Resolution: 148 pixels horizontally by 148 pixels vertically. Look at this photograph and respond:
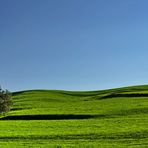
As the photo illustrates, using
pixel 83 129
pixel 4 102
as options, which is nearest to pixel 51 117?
pixel 4 102

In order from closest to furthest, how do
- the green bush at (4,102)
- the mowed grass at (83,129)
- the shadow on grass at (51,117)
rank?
the mowed grass at (83,129) → the shadow on grass at (51,117) → the green bush at (4,102)

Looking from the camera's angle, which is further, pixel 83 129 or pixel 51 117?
pixel 51 117

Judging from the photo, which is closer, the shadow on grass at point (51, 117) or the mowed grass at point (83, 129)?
the mowed grass at point (83, 129)

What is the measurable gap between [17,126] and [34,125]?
2.17 m

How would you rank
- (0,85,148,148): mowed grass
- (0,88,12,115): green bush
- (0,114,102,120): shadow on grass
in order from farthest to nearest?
(0,88,12,115): green bush, (0,114,102,120): shadow on grass, (0,85,148,148): mowed grass

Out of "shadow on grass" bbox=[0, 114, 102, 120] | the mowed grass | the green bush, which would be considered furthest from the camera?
the green bush

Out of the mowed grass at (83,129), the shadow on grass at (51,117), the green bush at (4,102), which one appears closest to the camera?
the mowed grass at (83,129)

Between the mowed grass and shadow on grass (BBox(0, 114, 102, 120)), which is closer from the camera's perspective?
the mowed grass

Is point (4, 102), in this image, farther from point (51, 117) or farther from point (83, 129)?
point (83, 129)

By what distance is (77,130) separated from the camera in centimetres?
5466

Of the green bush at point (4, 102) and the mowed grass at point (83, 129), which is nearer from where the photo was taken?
the mowed grass at point (83, 129)

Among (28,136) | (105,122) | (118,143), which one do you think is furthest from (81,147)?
(105,122)

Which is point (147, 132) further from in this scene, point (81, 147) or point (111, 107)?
point (111, 107)

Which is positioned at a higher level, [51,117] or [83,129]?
[51,117]
